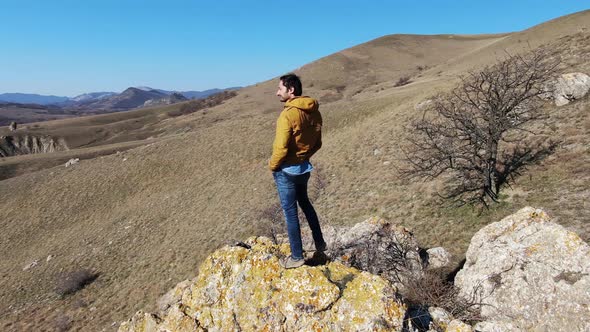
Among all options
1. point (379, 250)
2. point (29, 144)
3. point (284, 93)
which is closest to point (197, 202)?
point (379, 250)

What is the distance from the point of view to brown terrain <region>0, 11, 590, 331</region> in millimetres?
15250

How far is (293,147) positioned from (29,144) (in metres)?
138

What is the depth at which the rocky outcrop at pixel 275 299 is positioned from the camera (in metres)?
5.52

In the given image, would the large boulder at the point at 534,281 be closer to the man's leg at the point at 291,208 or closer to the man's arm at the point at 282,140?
the man's leg at the point at 291,208

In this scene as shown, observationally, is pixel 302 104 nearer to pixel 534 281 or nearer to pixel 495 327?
pixel 495 327

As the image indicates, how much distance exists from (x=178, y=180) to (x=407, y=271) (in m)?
32.4

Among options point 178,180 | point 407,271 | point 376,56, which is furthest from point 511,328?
point 376,56

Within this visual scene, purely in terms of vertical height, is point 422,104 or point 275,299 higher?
point 422,104

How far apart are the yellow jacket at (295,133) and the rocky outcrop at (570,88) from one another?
19.5 m

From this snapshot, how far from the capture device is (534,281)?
6.73 metres

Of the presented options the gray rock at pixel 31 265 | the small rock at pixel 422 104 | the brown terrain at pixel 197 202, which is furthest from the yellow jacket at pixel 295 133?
the gray rock at pixel 31 265

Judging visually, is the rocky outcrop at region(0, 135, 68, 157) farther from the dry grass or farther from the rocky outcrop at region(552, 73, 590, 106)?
the rocky outcrop at region(552, 73, 590, 106)

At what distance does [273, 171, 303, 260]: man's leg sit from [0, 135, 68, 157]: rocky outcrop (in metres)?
129

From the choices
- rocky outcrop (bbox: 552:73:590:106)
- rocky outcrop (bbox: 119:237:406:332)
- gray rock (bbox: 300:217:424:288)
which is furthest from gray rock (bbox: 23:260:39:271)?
rocky outcrop (bbox: 552:73:590:106)
